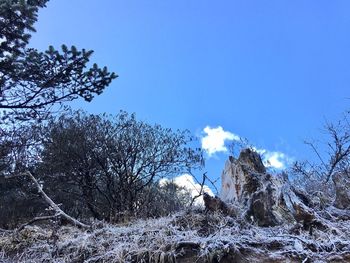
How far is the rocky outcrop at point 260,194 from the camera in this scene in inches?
159

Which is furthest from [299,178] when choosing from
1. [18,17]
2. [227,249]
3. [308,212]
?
[18,17]

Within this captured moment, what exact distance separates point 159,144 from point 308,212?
8.91 meters

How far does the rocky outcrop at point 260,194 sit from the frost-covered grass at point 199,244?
0.30 metres

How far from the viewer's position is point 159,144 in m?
12.5

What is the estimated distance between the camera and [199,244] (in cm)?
333

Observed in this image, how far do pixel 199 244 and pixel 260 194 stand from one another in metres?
1.23

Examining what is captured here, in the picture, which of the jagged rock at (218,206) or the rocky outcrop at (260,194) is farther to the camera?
the jagged rock at (218,206)

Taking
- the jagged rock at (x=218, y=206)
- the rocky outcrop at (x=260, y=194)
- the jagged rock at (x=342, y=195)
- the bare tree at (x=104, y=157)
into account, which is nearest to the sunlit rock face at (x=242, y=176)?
the rocky outcrop at (x=260, y=194)

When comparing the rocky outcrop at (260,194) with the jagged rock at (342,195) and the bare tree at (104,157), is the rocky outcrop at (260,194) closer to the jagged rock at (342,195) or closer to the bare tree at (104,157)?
the jagged rock at (342,195)

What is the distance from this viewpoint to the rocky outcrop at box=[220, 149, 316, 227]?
404 centimetres

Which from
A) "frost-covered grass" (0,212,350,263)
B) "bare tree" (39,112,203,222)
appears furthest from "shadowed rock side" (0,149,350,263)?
"bare tree" (39,112,203,222)

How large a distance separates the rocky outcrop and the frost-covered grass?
30 cm

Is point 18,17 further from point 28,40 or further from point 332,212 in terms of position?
point 332,212

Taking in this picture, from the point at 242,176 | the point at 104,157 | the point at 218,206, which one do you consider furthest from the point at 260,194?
the point at 104,157
